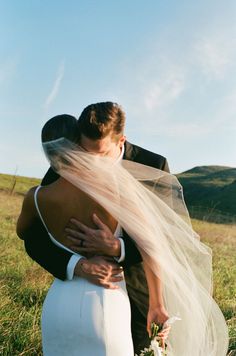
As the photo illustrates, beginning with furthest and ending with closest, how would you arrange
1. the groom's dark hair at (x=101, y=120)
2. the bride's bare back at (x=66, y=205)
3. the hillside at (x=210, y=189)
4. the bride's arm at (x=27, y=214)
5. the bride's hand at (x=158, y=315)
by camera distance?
the hillside at (x=210, y=189), the bride's hand at (x=158, y=315), the bride's arm at (x=27, y=214), the bride's bare back at (x=66, y=205), the groom's dark hair at (x=101, y=120)

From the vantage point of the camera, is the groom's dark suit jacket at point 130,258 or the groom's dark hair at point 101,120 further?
the groom's dark suit jacket at point 130,258

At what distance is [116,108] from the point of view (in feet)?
8.37

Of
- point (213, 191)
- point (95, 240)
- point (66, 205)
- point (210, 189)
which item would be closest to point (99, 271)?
point (95, 240)

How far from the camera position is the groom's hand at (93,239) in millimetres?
2562

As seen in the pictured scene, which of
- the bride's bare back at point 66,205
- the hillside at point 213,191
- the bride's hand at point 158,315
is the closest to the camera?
the bride's bare back at point 66,205

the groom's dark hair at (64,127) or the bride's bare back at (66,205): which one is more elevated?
the groom's dark hair at (64,127)

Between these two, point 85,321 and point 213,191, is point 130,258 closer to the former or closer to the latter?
point 85,321

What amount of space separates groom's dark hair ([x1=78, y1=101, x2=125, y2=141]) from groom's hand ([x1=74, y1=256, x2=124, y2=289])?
2.27ft

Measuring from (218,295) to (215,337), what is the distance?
10.3ft

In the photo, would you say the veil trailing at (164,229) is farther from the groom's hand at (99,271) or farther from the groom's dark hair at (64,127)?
the groom's hand at (99,271)

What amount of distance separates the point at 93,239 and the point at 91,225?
0.27 feet

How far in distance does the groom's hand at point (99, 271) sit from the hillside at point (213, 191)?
5285 cm

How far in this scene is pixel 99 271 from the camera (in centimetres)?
259

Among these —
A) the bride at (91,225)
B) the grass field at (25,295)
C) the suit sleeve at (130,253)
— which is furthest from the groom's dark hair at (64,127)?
the grass field at (25,295)
